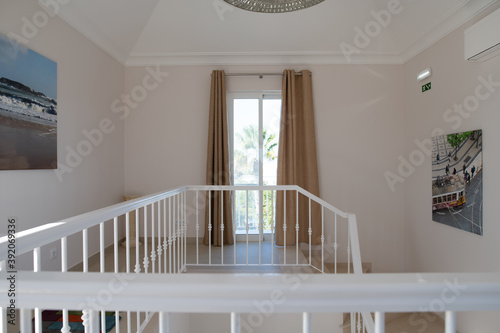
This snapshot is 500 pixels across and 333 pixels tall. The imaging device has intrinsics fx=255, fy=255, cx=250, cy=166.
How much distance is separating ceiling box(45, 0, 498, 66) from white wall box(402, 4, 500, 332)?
0.31m

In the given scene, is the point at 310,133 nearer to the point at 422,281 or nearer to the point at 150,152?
the point at 150,152

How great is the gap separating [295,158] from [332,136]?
24.9 inches

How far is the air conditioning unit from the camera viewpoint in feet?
6.67

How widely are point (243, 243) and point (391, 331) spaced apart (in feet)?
6.27

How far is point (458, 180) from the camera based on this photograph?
2484 mm

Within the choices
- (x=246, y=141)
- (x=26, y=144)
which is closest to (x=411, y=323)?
(x=246, y=141)

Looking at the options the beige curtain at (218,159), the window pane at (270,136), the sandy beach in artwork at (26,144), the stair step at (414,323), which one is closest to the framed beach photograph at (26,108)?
the sandy beach in artwork at (26,144)

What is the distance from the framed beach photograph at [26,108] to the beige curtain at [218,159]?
166 centimetres

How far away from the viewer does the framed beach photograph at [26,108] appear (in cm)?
178

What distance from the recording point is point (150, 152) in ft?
11.6

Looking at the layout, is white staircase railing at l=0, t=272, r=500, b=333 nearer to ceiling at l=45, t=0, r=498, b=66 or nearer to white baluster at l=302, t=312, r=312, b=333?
white baluster at l=302, t=312, r=312, b=333

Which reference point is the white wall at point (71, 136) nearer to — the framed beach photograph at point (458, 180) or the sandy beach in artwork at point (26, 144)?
the sandy beach in artwork at point (26, 144)

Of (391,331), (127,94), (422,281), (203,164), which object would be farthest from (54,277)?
(127,94)

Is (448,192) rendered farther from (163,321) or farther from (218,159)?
(163,321)
